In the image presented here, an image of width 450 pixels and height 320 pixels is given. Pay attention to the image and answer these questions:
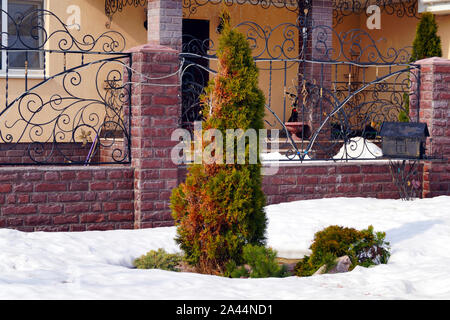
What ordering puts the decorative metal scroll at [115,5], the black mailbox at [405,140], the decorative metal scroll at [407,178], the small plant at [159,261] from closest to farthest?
the small plant at [159,261] → the black mailbox at [405,140] → the decorative metal scroll at [407,178] → the decorative metal scroll at [115,5]

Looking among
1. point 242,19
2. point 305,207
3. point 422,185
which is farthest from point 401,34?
point 305,207

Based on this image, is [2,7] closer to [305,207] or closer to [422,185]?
[305,207]

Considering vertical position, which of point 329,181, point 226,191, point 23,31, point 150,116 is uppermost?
point 23,31

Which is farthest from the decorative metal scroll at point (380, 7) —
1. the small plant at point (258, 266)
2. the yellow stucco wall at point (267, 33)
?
the small plant at point (258, 266)

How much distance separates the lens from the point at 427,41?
12.3 m

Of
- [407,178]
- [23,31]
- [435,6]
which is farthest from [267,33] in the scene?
[407,178]

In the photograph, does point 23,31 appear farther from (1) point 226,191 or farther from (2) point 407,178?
(1) point 226,191

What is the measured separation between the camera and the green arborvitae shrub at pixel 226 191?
5.99 metres

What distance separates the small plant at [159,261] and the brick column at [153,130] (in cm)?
149

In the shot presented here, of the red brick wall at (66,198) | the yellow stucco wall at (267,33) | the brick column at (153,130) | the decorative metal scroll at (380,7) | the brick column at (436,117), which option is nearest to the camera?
the red brick wall at (66,198)

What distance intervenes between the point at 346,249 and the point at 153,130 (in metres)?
2.74

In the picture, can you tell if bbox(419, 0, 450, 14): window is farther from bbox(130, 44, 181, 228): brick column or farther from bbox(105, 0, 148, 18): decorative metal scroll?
bbox(130, 44, 181, 228): brick column

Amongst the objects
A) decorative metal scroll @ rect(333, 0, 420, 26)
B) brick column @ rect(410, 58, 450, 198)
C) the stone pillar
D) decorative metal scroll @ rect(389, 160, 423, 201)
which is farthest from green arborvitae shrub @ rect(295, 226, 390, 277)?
decorative metal scroll @ rect(333, 0, 420, 26)

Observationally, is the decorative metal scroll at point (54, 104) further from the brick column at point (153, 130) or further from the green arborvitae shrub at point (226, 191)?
the green arborvitae shrub at point (226, 191)
